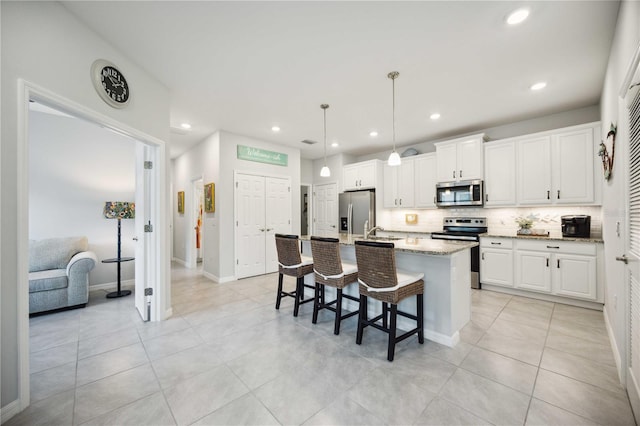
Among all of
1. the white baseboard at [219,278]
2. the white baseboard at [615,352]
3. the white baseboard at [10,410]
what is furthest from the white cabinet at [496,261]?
the white baseboard at [10,410]

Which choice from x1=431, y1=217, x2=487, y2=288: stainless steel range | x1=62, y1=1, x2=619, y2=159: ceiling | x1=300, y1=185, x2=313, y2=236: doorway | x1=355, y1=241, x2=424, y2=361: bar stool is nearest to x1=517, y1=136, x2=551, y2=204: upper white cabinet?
x1=62, y1=1, x2=619, y2=159: ceiling

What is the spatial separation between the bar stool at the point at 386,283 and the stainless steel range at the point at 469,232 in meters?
2.33

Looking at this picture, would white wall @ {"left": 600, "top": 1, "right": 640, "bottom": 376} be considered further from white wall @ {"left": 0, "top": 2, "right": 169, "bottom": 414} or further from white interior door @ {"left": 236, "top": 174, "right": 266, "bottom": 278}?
white interior door @ {"left": 236, "top": 174, "right": 266, "bottom": 278}

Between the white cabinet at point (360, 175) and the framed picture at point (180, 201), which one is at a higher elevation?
the white cabinet at point (360, 175)

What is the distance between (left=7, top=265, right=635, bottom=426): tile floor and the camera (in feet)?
5.16

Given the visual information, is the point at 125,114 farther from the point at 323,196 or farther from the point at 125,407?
the point at 323,196

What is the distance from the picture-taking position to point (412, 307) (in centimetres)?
267

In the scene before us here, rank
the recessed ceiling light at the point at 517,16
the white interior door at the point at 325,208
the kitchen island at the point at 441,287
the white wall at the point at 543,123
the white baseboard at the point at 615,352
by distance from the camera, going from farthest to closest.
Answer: the white interior door at the point at 325,208 → the white wall at the point at 543,123 → the kitchen island at the point at 441,287 → the recessed ceiling light at the point at 517,16 → the white baseboard at the point at 615,352

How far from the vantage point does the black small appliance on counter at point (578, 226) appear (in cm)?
344

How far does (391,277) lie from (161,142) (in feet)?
9.54

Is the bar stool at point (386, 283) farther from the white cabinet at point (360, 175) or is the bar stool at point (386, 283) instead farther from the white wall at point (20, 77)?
the white cabinet at point (360, 175)

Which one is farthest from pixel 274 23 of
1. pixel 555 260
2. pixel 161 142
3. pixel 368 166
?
pixel 555 260

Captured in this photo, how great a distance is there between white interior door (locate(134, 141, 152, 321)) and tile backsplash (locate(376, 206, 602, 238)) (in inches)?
172

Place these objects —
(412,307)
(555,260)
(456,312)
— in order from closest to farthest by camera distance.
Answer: (456,312) → (412,307) → (555,260)
